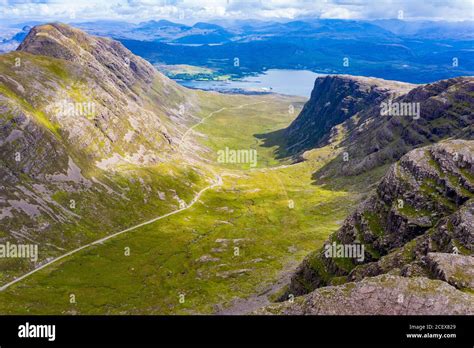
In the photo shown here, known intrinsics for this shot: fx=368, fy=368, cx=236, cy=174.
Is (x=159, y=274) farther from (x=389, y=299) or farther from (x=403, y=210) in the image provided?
(x=389, y=299)

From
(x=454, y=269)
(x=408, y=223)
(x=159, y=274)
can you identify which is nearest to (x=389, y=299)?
(x=454, y=269)

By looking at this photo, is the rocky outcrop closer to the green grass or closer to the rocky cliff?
the rocky cliff

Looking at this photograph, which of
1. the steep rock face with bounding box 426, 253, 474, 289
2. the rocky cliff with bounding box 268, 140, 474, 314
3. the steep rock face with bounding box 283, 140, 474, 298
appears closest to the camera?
the steep rock face with bounding box 426, 253, 474, 289

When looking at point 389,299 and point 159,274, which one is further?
point 159,274

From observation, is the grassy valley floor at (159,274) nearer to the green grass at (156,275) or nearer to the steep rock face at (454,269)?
the green grass at (156,275)

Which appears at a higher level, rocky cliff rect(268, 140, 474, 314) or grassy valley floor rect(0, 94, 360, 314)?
rocky cliff rect(268, 140, 474, 314)

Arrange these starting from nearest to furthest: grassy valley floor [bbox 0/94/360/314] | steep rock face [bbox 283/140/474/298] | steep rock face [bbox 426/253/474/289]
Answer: steep rock face [bbox 426/253/474/289]
steep rock face [bbox 283/140/474/298]
grassy valley floor [bbox 0/94/360/314]

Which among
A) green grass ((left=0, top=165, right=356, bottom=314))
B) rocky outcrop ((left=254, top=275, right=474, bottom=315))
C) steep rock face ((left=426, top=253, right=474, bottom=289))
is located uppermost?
steep rock face ((left=426, top=253, right=474, bottom=289))

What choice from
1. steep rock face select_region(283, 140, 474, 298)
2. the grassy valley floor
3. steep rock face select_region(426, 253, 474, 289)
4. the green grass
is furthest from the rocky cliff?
the green grass
